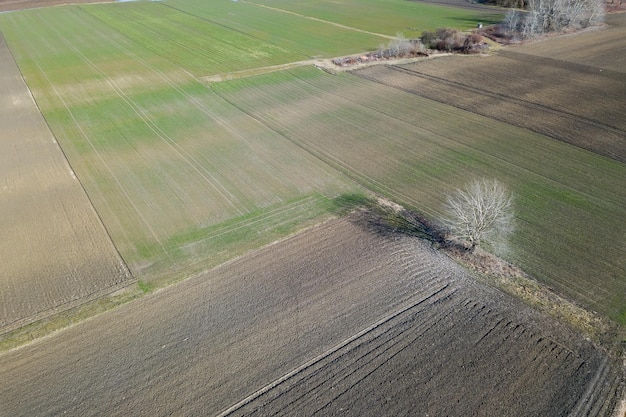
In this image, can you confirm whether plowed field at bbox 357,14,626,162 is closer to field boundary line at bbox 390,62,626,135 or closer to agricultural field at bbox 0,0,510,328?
field boundary line at bbox 390,62,626,135

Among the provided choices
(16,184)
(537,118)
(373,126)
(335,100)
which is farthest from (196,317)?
(537,118)

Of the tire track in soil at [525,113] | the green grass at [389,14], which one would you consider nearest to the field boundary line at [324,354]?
the tire track in soil at [525,113]

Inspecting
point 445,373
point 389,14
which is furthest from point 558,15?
point 445,373

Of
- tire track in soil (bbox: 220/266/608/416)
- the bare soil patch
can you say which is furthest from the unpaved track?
the bare soil patch

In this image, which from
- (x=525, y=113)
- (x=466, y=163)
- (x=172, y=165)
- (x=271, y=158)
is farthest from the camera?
(x=525, y=113)

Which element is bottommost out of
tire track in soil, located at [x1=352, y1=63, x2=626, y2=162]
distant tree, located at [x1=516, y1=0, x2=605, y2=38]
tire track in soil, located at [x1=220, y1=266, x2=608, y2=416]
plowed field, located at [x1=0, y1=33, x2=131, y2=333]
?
tire track in soil, located at [x1=220, y1=266, x2=608, y2=416]

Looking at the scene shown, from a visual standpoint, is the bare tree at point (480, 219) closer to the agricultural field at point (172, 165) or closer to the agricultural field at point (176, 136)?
the agricultural field at point (176, 136)

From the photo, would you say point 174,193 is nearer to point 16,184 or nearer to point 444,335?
point 16,184

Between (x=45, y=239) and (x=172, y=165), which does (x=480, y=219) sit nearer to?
(x=172, y=165)
